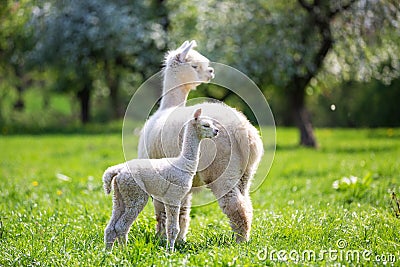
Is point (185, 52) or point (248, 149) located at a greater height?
point (185, 52)

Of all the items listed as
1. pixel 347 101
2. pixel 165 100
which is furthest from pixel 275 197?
pixel 347 101

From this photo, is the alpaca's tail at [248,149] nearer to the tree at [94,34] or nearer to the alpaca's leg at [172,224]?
the alpaca's leg at [172,224]

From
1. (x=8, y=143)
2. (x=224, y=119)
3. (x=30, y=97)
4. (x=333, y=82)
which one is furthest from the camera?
(x=30, y=97)

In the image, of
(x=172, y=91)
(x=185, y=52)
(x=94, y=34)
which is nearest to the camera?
(x=185, y=52)

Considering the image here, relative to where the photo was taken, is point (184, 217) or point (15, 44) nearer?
point (184, 217)

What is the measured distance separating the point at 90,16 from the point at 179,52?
10.0m

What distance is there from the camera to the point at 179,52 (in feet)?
18.1

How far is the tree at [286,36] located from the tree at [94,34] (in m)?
2.38

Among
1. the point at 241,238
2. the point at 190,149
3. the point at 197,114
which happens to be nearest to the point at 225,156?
the point at 190,149

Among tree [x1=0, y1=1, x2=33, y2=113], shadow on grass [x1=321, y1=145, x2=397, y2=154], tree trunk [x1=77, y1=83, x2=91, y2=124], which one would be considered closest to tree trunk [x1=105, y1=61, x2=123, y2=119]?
tree trunk [x1=77, y1=83, x2=91, y2=124]

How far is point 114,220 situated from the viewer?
14.6 feet

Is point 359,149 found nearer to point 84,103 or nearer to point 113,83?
point 113,83

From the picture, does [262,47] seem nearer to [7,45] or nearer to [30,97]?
[7,45]

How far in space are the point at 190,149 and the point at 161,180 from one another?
1.04 feet
